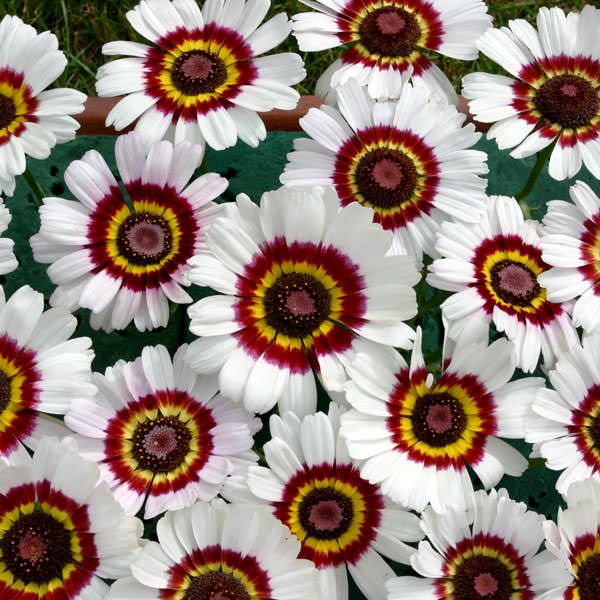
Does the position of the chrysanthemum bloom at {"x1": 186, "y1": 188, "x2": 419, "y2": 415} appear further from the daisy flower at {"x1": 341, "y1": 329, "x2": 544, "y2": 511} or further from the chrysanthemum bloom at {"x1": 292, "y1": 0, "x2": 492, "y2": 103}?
the chrysanthemum bloom at {"x1": 292, "y1": 0, "x2": 492, "y2": 103}

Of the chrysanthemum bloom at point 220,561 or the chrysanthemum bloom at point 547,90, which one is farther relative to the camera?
the chrysanthemum bloom at point 547,90

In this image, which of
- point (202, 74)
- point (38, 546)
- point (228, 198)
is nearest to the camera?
point (38, 546)

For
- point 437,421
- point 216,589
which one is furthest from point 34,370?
point 437,421

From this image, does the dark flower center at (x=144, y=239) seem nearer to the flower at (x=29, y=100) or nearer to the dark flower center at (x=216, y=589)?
the flower at (x=29, y=100)

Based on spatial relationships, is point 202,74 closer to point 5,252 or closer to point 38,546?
point 5,252

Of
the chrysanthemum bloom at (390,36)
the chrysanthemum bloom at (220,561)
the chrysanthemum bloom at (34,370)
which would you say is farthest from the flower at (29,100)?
the chrysanthemum bloom at (220,561)

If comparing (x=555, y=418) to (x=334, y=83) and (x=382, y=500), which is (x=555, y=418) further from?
(x=334, y=83)

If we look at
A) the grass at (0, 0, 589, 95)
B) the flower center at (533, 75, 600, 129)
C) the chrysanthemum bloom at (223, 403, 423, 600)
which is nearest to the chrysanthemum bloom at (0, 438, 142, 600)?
the chrysanthemum bloom at (223, 403, 423, 600)
